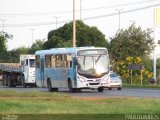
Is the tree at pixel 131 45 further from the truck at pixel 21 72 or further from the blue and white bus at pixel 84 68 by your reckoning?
the blue and white bus at pixel 84 68

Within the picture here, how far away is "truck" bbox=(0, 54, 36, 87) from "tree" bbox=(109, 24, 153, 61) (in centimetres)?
1403

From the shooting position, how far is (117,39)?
265 ft

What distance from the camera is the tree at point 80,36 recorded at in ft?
323

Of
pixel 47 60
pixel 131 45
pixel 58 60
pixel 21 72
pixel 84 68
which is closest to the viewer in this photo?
pixel 84 68

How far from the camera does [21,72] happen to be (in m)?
66.4

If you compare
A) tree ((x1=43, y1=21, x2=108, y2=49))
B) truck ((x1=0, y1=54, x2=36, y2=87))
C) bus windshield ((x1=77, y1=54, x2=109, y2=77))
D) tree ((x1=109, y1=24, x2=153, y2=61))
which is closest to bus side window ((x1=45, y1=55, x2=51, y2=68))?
bus windshield ((x1=77, y1=54, x2=109, y2=77))

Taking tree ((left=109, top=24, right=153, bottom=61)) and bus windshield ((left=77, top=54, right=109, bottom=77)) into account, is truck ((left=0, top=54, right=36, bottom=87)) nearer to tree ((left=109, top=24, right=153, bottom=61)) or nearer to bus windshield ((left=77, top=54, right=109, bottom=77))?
tree ((left=109, top=24, right=153, bottom=61))

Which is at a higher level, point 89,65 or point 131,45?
point 131,45

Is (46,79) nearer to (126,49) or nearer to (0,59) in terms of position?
(126,49)

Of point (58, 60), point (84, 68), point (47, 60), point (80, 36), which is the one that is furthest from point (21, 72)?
point (80, 36)

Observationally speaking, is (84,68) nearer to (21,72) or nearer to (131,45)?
(21,72)

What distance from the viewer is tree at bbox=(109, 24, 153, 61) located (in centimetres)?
7950

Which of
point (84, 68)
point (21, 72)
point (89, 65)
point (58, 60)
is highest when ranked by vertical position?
point (58, 60)

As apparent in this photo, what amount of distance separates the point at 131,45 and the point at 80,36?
799 inches
